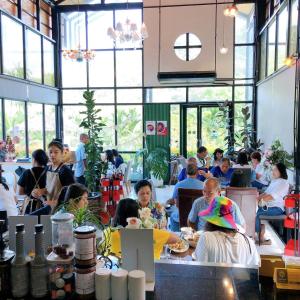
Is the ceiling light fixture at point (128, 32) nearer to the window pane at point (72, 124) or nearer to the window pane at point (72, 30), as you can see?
the window pane at point (72, 30)

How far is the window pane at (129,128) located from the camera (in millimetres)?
10484

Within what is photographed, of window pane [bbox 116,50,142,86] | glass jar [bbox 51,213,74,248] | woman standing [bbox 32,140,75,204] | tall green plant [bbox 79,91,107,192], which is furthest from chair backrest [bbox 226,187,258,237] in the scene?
window pane [bbox 116,50,142,86]

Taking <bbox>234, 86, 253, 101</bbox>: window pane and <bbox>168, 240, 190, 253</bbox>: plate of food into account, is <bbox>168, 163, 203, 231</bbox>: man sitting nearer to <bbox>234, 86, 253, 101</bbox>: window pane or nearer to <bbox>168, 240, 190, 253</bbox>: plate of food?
<bbox>168, 240, 190, 253</bbox>: plate of food

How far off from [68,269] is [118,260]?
12.7 inches

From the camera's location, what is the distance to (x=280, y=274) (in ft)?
5.37

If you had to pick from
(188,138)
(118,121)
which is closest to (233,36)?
(188,138)

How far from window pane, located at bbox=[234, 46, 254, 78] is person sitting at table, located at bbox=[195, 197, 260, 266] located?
8.24 m

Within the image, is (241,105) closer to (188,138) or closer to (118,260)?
(188,138)

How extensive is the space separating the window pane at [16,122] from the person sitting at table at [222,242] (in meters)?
6.32

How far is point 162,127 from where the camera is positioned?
10367mm

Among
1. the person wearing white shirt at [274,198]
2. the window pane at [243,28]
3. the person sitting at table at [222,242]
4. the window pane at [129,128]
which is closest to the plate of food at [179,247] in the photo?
the person sitting at table at [222,242]

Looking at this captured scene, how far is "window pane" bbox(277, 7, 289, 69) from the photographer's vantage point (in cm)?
673

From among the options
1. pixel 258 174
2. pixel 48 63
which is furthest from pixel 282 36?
pixel 48 63

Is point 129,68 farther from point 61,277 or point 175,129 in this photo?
point 61,277
